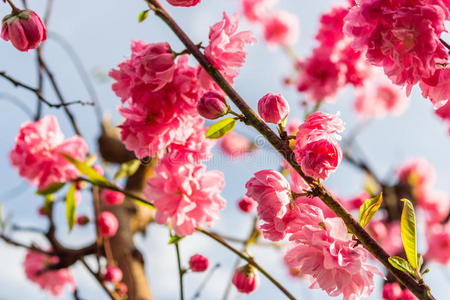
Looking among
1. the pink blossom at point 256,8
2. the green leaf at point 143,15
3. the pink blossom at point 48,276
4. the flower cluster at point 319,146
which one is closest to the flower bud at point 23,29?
the green leaf at point 143,15

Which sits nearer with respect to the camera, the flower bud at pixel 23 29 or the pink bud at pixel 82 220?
the flower bud at pixel 23 29

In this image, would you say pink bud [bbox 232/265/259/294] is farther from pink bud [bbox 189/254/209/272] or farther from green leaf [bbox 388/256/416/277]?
green leaf [bbox 388/256/416/277]

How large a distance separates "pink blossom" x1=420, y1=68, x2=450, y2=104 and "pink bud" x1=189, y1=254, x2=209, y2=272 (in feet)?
2.58

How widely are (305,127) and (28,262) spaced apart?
2070mm

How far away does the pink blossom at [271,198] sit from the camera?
0.70 meters

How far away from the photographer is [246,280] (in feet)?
3.71

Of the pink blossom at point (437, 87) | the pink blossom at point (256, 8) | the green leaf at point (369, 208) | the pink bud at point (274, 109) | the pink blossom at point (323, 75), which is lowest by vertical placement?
the green leaf at point (369, 208)

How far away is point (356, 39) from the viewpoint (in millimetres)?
629

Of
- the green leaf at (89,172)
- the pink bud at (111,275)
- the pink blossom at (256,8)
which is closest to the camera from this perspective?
the green leaf at (89,172)

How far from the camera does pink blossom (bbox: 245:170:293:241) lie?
0.70 meters

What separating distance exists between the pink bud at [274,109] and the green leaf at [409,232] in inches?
10.2

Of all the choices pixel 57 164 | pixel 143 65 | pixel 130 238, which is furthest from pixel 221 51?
pixel 130 238

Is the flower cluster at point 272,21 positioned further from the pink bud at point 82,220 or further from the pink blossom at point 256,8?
the pink bud at point 82,220

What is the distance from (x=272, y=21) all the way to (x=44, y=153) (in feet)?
9.92
